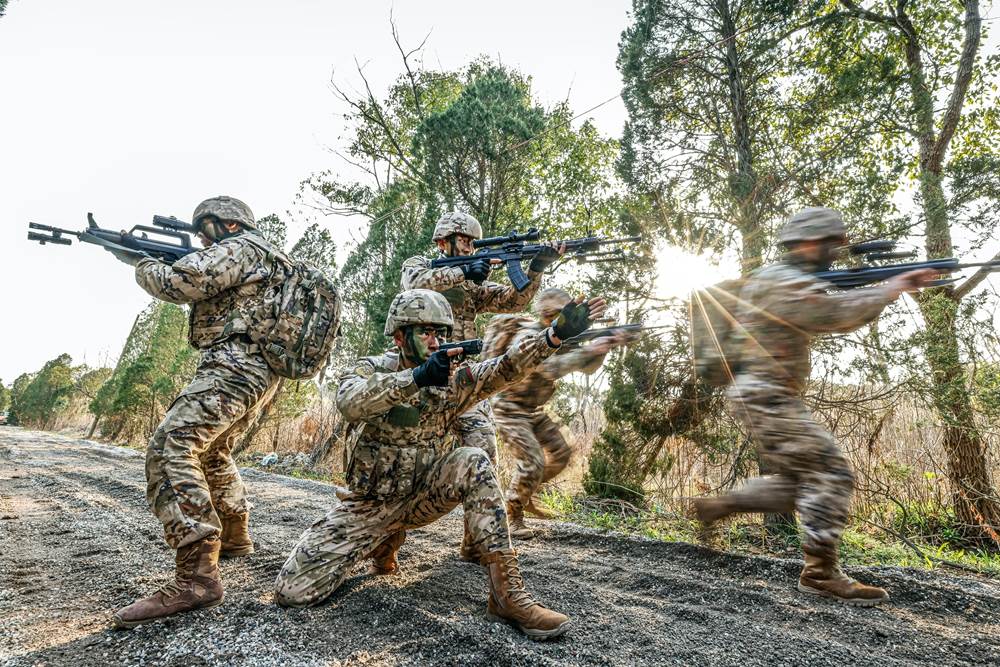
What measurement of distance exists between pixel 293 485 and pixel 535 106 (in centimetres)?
784

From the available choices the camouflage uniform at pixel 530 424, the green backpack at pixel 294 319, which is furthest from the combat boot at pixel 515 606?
Answer: the camouflage uniform at pixel 530 424

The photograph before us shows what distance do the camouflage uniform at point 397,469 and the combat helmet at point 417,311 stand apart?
0.28 meters

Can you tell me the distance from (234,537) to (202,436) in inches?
46.8

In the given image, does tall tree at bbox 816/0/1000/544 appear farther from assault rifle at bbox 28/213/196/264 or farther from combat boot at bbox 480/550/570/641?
assault rifle at bbox 28/213/196/264

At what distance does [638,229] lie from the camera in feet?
21.4

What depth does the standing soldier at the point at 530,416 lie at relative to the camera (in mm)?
4559

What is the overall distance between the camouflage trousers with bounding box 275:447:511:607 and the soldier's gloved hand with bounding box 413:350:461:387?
0.52 m

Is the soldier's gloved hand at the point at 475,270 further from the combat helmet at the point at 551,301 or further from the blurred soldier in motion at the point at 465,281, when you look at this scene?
the combat helmet at the point at 551,301

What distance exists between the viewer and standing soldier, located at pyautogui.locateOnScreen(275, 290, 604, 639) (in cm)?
270

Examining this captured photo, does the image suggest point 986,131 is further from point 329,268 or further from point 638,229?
point 329,268

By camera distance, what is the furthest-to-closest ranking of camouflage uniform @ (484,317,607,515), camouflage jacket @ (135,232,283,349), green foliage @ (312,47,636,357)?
1. green foliage @ (312,47,636,357)
2. camouflage uniform @ (484,317,607,515)
3. camouflage jacket @ (135,232,283,349)

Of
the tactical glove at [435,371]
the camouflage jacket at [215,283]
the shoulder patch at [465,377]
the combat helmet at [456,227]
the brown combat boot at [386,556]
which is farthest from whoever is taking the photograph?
the combat helmet at [456,227]

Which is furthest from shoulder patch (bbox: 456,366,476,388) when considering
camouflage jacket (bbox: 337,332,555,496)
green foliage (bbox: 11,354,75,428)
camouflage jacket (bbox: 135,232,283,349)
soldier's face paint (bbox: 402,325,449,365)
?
green foliage (bbox: 11,354,75,428)

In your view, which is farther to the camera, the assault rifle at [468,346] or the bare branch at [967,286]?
the bare branch at [967,286]
